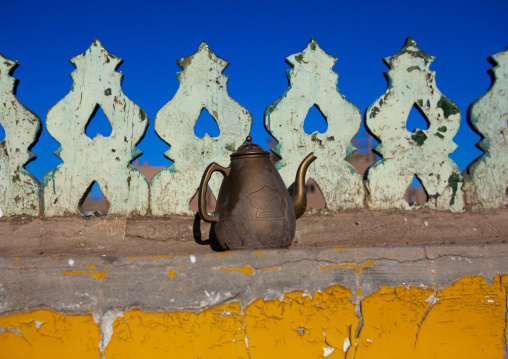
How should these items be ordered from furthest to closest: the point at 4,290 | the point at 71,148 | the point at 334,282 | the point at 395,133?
the point at 395,133 < the point at 71,148 < the point at 334,282 < the point at 4,290

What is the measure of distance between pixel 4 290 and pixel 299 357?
0.92 meters

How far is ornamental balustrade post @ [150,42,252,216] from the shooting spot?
2.02 meters

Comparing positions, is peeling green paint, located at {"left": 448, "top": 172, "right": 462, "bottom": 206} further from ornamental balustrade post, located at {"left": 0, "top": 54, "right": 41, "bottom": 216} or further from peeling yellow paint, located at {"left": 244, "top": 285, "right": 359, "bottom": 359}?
ornamental balustrade post, located at {"left": 0, "top": 54, "right": 41, "bottom": 216}

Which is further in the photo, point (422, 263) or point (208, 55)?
point (208, 55)

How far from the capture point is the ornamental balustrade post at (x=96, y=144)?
78.6 inches

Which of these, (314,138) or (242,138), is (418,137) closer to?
(314,138)

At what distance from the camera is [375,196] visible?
6.96 ft

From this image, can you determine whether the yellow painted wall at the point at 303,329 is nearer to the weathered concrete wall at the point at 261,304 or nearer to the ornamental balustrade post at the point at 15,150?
the weathered concrete wall at the point at 261,304

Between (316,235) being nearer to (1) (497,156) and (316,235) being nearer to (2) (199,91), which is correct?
(2) (199,91)

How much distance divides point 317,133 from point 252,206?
663mm

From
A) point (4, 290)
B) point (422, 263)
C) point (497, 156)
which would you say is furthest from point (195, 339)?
point (497, 156)

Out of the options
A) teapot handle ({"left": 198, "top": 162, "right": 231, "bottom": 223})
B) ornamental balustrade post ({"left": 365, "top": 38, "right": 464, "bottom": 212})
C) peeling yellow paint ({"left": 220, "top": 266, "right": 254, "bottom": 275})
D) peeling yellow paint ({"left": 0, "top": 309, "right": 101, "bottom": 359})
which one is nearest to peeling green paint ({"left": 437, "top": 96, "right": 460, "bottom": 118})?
ornamental balustrade post ({"left": 365, "top": 38, "right": 464, "bottom": 212})

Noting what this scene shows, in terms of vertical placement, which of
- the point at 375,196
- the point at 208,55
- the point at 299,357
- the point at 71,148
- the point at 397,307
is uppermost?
the point at 208,55

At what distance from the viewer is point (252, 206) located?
1612 millimetres
